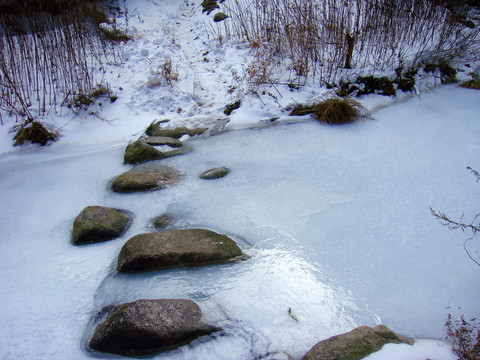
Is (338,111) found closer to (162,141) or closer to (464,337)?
(162,141)

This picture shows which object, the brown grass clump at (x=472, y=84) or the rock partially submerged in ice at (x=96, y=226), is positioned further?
the brown grass clump at (x=472, y=84)

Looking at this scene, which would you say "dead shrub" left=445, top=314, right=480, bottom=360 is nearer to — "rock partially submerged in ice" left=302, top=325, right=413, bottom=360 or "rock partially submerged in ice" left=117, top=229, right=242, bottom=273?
"rock partially submerged in ice" left=302, top=325, right=413, bottom=360

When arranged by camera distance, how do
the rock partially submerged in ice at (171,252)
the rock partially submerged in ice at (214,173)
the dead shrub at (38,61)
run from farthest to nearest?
the dead shrub at (38,61) → the rock partially submerged in ice at (214,173) → the rock partially submerged in ice at (171,252)

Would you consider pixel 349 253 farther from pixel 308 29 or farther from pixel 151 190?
pixel 308 29

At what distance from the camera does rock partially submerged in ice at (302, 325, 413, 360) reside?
1.75 m

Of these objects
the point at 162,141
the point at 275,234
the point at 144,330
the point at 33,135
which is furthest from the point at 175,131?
the point at 144,330

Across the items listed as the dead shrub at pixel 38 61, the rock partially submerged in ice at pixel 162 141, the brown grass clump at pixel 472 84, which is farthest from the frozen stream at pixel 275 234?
the dead shrub at pixel 38 61

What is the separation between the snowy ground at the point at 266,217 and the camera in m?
2.05

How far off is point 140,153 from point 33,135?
1.50 meters

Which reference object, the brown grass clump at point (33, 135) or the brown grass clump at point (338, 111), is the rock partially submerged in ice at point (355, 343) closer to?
the brown grass clump at point (338, 111)

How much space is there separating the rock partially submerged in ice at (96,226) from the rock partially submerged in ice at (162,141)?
56.0 inches

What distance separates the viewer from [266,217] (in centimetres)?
292

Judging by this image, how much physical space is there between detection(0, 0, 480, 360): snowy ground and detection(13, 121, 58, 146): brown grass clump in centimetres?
15

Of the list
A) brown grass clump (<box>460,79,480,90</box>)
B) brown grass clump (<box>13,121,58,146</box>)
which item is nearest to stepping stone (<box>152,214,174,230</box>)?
brown grass clump (<box>13,121,58,146</box>)
